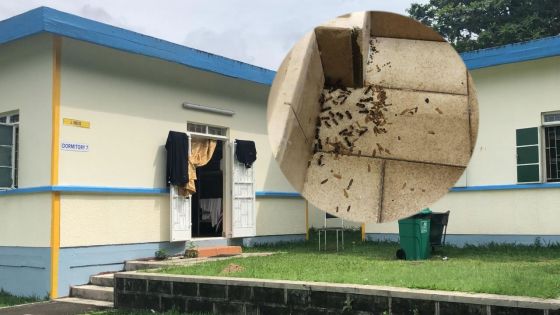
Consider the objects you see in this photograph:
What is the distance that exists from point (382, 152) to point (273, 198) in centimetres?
859

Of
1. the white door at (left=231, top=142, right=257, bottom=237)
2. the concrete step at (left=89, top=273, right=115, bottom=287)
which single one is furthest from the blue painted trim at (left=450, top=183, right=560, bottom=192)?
the concrete step at (left=89, top=273, right=115, bottom=287)

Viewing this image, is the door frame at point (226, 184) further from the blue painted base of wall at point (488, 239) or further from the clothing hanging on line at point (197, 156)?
the blue painted base of wall at point (488, 239)

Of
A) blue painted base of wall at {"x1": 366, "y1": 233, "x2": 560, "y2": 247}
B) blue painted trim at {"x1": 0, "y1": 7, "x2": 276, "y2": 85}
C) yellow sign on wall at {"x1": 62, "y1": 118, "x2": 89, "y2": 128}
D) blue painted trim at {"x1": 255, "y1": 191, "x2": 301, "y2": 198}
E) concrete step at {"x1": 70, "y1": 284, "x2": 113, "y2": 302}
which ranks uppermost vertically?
blue painted trim at {"x1": 0, "y1": 7, "x2": 276, "y2": 85}

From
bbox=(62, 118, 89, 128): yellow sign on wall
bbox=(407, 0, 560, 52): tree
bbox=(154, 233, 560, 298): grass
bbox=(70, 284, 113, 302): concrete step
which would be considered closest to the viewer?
bbox=(154, 233, 560, 298): grass

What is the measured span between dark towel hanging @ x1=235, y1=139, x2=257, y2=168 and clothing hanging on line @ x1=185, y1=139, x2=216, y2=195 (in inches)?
16.7

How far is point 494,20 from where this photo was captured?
17578mm

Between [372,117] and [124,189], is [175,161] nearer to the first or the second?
[124,189]

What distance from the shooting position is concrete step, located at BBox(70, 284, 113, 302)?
240 inches

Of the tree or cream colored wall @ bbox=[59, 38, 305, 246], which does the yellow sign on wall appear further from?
the tree

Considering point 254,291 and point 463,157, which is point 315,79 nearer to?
point 463,157

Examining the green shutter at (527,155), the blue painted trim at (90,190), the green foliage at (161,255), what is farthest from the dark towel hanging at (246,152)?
the green shutter at (527,155)

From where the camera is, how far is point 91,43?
6.71m

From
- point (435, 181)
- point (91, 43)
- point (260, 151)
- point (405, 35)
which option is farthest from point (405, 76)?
point (260, 151)

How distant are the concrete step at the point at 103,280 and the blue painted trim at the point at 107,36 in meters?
2.78
